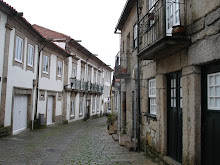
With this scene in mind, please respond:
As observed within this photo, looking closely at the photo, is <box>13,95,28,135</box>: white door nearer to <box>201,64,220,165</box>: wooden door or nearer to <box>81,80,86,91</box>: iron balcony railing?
<box>201,64,220,165</box>: wooden door

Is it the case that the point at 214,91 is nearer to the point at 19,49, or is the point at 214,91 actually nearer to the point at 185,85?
the point at 185,85

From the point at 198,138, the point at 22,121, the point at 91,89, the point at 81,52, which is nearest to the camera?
the point at 198,138

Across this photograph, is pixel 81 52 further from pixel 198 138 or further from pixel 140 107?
pixel 198 138

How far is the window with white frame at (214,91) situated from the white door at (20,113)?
1011cm

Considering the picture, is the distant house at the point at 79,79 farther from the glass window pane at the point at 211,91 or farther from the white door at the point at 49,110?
the glass window pane at the point at 211,91

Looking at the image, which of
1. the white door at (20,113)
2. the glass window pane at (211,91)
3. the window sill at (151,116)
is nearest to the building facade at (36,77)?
the white door at (20,113)

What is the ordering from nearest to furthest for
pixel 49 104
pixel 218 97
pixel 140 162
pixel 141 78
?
pixel 218 97 < pixel 140 162 < pixel 141 78 < pixel 49 104

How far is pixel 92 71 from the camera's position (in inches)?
1117

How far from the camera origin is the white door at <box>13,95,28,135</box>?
39.1 ft

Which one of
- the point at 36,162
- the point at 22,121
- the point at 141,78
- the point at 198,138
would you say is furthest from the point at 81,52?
the point at 198,138

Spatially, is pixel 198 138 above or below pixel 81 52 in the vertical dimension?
below

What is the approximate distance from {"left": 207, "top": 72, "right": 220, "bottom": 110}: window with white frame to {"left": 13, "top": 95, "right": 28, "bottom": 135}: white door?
1011cm

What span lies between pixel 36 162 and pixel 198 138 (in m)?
4.67

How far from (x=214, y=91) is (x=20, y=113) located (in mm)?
10941
